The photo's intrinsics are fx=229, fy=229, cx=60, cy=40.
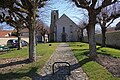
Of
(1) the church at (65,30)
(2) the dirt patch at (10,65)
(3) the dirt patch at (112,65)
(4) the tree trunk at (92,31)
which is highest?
(1) the church at (65,30)

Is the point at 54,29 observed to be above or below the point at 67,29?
above

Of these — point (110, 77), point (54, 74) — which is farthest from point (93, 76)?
point (54, 74)

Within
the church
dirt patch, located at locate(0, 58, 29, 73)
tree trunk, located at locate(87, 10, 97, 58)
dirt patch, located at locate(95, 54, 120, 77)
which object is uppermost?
the church

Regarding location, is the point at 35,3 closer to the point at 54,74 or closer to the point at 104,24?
the point at 54,74

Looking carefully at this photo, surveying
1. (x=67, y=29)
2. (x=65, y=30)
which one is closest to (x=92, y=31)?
(x=65, y=30)

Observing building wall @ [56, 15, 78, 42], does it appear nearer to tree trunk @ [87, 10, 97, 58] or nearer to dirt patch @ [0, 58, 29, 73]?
tree trunk @ [87, 10, 97, 58]

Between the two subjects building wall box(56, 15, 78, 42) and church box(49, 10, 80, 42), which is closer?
church box(49, 10, 80, 42)

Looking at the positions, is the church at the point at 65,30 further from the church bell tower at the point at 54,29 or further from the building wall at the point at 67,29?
the church bell tower at the point at 54,29

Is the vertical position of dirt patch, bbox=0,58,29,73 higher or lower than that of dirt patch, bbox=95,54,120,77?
lower

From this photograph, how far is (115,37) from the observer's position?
32688 mm

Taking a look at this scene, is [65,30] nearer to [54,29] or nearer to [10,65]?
[54,29]

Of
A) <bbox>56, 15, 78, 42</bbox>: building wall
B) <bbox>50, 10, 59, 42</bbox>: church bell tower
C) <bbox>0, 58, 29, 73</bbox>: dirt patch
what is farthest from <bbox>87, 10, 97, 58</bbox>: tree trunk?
<bbox>50, 10, 59, 42</bbox>: church bell tower

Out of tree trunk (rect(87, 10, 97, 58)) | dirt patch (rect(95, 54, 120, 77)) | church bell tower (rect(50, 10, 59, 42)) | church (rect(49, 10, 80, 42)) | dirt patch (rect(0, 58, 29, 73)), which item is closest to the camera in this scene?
dirt patch (rect(95, 54, 120, 77))

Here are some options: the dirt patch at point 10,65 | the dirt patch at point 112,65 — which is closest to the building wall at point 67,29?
the dirt patch at point 10,65
